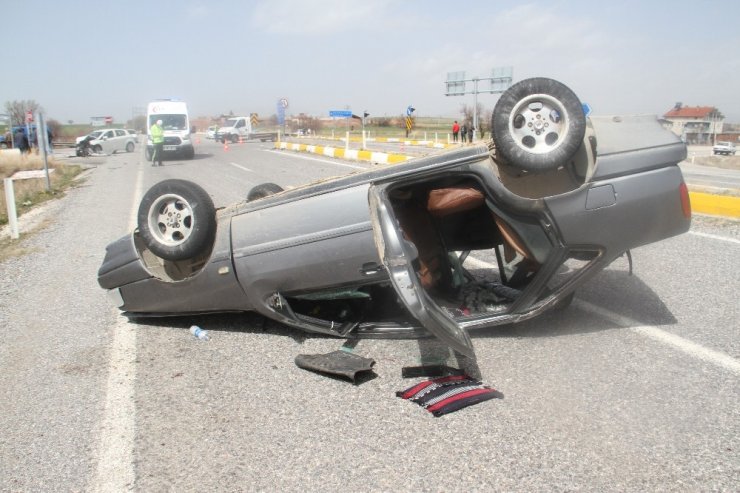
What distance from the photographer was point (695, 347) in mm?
3461

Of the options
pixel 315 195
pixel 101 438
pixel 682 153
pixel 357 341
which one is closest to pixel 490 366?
pixel 357 341

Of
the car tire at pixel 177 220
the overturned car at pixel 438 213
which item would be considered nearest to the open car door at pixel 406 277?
the overturned car at pixel 438 213

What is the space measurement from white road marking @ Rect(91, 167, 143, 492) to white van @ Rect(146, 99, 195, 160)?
→ 22444 millimetres

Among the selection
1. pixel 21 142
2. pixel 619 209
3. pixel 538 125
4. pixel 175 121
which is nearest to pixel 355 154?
pixel 175 121

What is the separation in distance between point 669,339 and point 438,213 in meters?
1.73

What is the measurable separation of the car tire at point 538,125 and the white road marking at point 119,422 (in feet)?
8.65

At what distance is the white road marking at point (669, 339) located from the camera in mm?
3242

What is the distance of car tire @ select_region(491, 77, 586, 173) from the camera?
3328mm

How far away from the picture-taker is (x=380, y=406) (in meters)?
3.01

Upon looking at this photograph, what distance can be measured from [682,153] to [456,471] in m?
2.54

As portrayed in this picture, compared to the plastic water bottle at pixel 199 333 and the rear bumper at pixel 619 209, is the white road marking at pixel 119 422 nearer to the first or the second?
the plastic water bottle at pixel 199 333

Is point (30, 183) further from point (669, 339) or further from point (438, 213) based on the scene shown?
point (669, 339)

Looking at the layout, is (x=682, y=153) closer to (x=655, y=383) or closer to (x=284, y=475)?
(x=655, y=383)

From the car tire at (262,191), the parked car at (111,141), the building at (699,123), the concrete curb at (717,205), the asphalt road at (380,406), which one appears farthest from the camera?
the building at (699,123)
